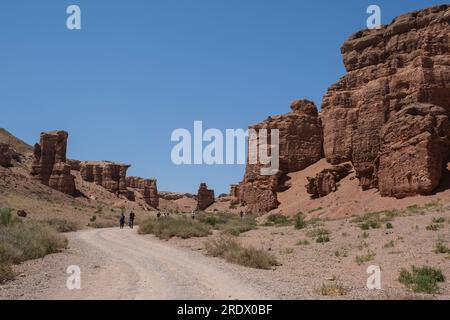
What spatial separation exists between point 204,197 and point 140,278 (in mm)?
80413

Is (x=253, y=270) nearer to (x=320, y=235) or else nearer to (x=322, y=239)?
(x=322, y=239)

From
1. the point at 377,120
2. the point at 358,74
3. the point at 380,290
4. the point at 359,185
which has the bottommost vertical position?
the point at 380,290

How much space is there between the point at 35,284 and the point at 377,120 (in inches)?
1312

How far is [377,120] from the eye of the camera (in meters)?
37.2

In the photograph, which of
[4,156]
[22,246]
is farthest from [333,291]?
[4,156]

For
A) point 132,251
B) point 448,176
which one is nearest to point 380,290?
point 132,251

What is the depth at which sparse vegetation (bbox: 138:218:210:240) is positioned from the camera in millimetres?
25375

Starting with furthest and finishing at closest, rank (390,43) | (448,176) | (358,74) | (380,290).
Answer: (358,74) → (390,43) → (448,176) → (380,290)

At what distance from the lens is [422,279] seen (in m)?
10.5

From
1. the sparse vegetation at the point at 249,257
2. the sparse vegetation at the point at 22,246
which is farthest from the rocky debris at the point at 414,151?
the sparse vegetation at the point at 22,246
